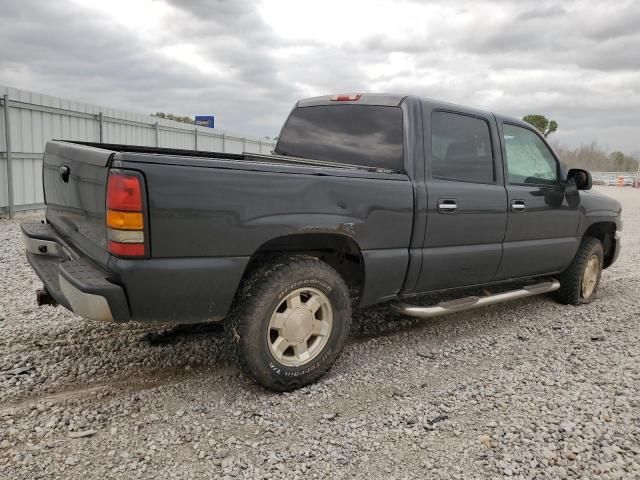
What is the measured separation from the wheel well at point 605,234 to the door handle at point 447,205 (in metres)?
2.40

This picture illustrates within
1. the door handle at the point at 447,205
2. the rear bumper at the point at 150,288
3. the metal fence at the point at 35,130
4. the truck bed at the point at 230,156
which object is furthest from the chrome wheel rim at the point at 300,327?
the metal fence at the point at 35,130

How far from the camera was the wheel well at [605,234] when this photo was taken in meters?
5.35

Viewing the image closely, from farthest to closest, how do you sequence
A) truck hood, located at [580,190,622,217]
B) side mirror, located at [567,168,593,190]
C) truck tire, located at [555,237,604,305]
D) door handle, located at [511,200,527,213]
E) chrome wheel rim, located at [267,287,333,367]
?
1. truck tire, located at [555,237,604,305]
2. truck hood, located at [580,190,622,217]
3. side mirror, located at [567,168,593,190]
4. door handle, located at [511,200,527,213]
5. chrome wheel rim, located at [267,287,333,367]

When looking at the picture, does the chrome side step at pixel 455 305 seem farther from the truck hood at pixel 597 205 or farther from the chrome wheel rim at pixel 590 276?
the truck hood at pixel 597 205

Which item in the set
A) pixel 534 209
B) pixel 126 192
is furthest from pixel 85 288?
pixel 534 209

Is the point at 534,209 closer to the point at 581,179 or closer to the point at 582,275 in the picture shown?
the point at 581,179

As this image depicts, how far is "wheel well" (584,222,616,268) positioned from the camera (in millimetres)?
5352

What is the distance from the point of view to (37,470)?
2.24 metres

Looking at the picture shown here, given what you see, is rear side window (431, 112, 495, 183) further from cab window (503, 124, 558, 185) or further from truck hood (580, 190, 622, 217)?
truck hood (580, 190, 622, 217)

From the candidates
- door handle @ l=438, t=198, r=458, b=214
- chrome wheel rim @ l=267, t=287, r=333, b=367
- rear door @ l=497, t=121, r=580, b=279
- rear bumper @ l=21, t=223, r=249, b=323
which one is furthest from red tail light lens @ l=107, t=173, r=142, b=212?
rear door @ l=497, t=121, r=580, b=279

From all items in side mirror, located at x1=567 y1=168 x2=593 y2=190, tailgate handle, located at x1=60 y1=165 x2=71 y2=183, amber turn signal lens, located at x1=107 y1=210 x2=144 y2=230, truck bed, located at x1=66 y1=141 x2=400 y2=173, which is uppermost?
truck bed, located at x1=66 y1=141 x2=400 y2=173

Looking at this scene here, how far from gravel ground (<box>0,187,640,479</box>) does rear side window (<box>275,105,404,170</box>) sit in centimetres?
148

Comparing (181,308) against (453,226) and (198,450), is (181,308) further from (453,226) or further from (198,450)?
(453,226)

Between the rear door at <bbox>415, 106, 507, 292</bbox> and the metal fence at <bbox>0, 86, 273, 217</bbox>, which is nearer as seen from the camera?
the rear door at <bbox>415, 106, 507, 292</bbox>
